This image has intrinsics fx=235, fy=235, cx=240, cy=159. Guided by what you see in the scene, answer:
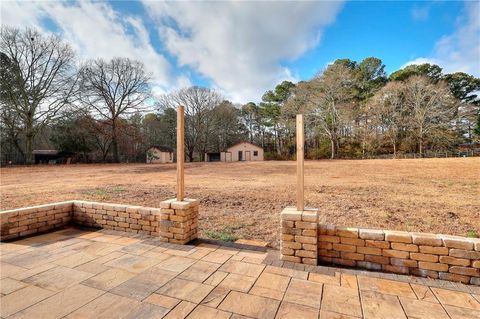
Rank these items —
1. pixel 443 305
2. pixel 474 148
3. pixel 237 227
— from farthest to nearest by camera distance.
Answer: pixel 474 148
pixel 237 227
pixel 443 305

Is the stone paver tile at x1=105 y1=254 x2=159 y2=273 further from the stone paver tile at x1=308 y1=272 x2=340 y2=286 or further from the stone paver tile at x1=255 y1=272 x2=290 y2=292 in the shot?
the stone paver tile at x1=308 y1=272 x2=340 y2=286

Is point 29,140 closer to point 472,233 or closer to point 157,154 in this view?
point 157,154

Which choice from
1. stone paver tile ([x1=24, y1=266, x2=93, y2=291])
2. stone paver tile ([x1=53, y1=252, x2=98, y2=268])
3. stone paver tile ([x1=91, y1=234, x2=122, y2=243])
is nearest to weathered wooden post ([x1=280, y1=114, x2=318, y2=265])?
stone paver tile ([x1=24, y1=266, x2=93, y2=291])

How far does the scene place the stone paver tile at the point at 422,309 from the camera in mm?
1649

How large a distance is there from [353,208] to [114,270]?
4664 mm

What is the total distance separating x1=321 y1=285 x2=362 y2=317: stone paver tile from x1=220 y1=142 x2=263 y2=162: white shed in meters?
30.9

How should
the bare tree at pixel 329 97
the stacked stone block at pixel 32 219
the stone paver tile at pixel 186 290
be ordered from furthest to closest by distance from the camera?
the bare tree at pixel 329 97 < the stacked stone block at pixel 32 219 < the stone paver tile at pixel 186 290

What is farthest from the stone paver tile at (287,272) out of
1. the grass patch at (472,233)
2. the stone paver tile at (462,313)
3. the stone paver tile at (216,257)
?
the grass patch at (472,233)

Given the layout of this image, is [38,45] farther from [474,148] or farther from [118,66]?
[474,148]

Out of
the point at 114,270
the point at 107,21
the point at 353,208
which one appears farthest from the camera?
the point at 107,21

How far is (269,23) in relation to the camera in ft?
22.2

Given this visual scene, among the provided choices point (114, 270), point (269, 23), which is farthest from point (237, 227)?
point (269, 23)

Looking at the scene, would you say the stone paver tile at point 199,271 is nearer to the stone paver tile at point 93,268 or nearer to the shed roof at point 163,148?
the stone paver tile at point 93,268

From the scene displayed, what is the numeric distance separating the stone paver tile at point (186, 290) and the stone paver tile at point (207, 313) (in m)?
0.12
